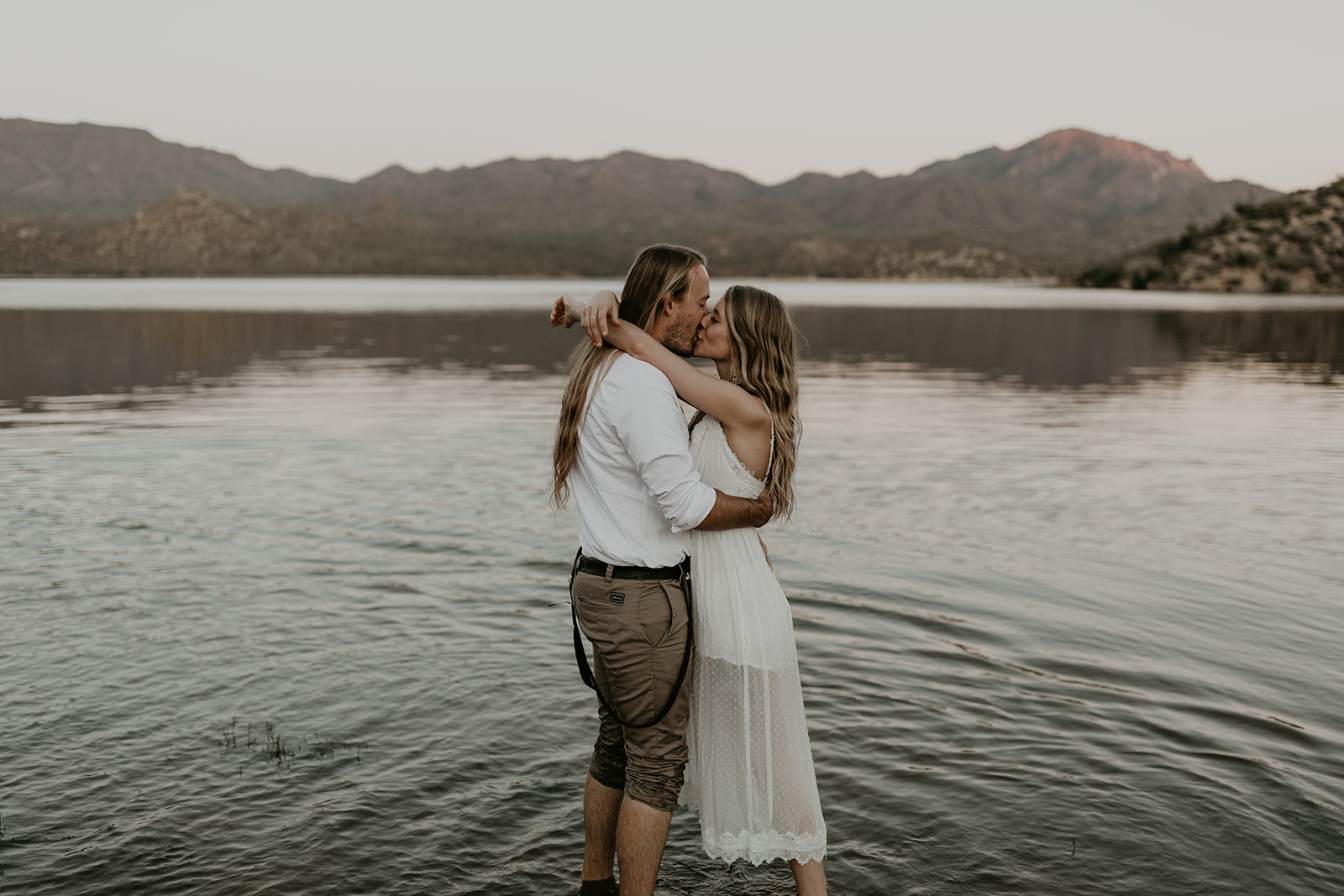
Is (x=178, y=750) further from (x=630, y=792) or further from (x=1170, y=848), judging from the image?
(x=1170, y=848)

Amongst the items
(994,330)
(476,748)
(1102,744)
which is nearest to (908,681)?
(1102,744)

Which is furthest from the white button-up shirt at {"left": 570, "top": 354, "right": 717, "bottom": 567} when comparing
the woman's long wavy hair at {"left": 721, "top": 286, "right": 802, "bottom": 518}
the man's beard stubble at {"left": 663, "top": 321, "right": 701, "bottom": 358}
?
the woman's long wavy hair at {"left": 721, "top": 286, "right": 802, "bottom": 518}

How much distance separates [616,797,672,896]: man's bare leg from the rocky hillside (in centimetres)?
13485

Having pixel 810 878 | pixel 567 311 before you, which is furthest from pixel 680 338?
pixel 810 878

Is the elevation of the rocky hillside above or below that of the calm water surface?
above

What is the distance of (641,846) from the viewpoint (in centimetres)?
421

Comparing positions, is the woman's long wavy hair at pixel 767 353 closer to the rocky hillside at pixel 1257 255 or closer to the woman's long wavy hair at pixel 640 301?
the woman's long wavy hair at pixel 640 301

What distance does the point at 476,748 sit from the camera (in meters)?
6.49

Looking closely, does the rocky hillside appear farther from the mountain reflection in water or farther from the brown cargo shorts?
the brown cargo shorts

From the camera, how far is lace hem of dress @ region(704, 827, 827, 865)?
4336 millimetres

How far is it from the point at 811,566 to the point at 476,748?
519 centimetres

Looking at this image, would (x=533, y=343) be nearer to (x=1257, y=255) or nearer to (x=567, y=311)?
(x=567, y=311)

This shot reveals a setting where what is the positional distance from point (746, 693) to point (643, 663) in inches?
17.4

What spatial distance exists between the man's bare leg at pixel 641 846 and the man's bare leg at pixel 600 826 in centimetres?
29
